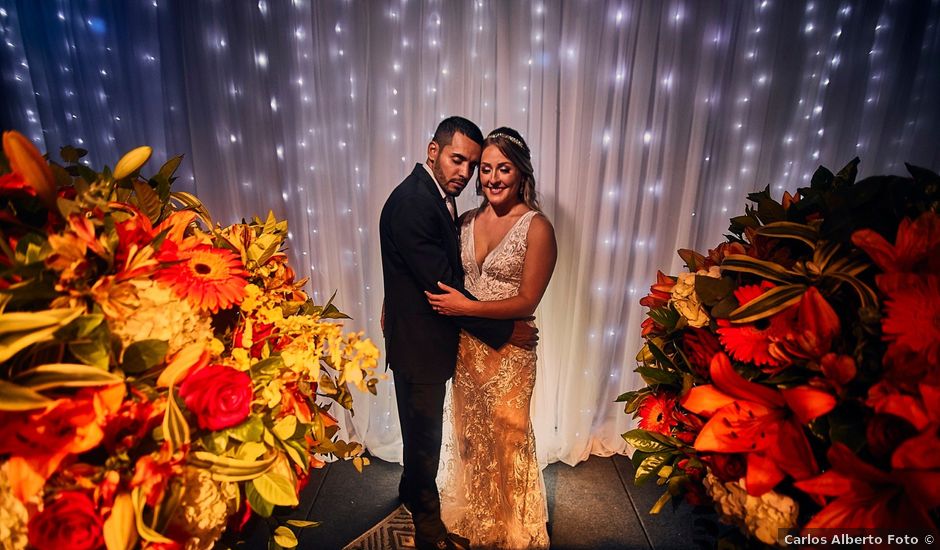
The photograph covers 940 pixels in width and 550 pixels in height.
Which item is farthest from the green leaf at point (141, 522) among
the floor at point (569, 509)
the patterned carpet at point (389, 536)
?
the patterned carpet at point (389, 536)

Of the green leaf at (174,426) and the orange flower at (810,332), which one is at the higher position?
the orange flower at (810,332)

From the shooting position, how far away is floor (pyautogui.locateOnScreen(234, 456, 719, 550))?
6.46 feet

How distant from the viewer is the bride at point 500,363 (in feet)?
5.55

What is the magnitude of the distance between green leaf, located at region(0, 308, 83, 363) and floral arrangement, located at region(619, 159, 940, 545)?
831mm

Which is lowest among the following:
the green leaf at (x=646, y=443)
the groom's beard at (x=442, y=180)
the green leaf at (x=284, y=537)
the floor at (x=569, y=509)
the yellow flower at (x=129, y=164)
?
the floor at (x=569, y=509)

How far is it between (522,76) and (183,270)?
1.90 meters

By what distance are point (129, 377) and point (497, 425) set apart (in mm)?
1463

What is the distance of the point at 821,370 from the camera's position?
0.63 meters

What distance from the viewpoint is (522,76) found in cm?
216

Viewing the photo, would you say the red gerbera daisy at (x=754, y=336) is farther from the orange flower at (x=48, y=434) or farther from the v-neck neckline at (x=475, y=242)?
the v-neck neckline at (x=475, y=242)

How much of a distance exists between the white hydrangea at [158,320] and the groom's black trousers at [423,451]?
50.2 inches

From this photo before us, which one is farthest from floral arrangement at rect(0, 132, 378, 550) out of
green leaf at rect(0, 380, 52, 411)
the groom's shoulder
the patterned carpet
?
the patterned carpet

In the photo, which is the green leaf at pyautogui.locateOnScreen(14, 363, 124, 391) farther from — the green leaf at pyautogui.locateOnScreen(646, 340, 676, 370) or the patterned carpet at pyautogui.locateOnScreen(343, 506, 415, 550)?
the patterned carpet at pyautogui.locateOnScreen(343, 506, 415, 550)

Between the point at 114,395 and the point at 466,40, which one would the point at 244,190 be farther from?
the point at 114,395
